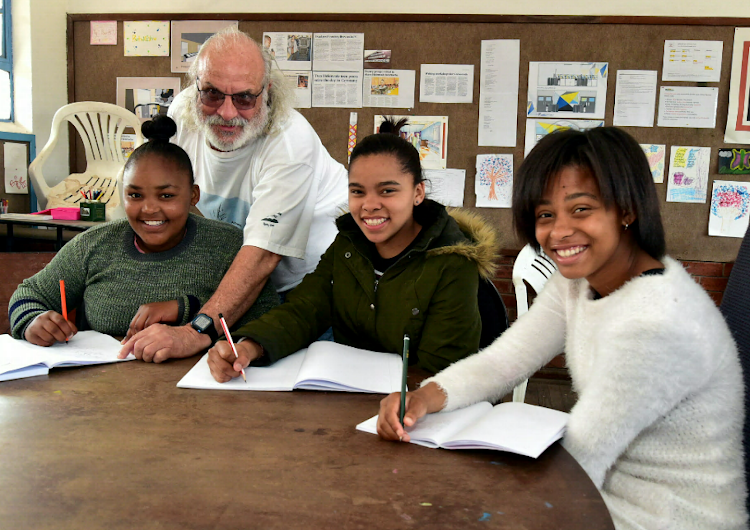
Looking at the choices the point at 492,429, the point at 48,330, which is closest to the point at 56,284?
the point at 48,330

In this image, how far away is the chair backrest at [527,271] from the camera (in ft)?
8.26

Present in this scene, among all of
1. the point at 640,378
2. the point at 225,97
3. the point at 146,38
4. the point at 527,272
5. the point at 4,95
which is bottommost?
the point at 527,272

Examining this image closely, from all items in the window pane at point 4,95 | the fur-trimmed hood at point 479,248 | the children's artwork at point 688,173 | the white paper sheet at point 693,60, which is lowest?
the fur-trimmed hood at point 479,248

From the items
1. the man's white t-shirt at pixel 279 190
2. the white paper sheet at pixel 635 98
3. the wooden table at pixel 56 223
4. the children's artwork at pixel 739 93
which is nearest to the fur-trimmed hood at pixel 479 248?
the man's white t-shirt at pixel 279 190

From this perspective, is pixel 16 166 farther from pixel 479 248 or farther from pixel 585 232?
pixel 585 232

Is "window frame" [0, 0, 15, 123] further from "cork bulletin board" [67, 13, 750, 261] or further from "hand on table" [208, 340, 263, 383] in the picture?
"hand on table" [208, 340, 263, 383]

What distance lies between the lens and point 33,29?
3.56 m

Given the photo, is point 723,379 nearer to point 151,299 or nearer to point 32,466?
point 32,466

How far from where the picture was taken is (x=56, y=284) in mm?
1524

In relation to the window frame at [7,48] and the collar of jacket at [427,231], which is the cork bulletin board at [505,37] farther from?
the collar of jacket at [427,231]

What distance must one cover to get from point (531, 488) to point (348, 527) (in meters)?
0.23

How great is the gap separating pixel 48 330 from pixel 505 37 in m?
2.97

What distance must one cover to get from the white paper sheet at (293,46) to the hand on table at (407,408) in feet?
9.79

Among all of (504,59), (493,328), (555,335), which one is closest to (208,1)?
(504,59)
